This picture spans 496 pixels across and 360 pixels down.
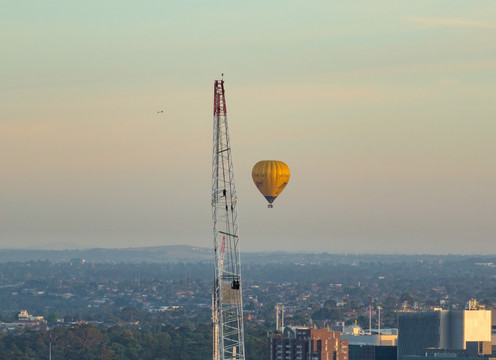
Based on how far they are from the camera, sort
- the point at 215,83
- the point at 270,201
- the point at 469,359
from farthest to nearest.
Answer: the point at 469,359
the point at 270,201
the point at 215,83

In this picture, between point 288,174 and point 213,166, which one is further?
point 288,174

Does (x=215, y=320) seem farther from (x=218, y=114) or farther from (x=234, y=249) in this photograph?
(x=218, y=114)

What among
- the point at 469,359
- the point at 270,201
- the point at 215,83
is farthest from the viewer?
the point at 469,359

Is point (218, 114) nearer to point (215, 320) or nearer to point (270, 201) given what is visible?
point (215, 320)

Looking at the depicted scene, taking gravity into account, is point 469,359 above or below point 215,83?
below

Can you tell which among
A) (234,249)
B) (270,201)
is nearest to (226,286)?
(234,249)

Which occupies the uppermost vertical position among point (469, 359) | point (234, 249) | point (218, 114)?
point (218, 114)
